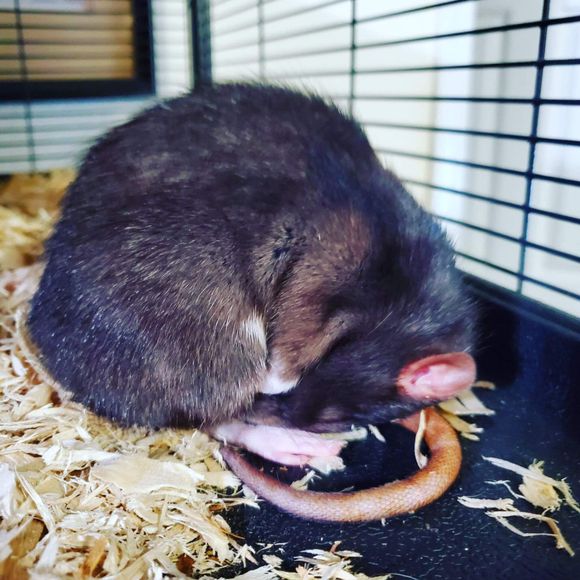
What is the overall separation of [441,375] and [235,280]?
47 cm

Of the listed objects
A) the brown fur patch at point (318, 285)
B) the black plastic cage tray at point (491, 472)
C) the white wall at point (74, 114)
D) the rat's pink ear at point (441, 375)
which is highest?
the white wall at point (74, 114)

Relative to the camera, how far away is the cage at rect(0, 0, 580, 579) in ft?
3.98

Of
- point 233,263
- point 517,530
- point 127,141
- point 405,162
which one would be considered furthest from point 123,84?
point 517,530

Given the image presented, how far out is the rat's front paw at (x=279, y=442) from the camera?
1.42 metres

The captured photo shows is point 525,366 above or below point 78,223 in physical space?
below

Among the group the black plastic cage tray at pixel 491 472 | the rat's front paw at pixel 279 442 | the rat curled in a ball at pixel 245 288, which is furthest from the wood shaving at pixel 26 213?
the black plastic cage tray at pixel 491 472

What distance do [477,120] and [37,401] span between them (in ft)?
7.98

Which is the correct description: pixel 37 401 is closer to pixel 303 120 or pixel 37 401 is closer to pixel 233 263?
pixel 233 263

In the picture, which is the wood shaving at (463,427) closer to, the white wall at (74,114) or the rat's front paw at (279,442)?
the rat's front paw at (279,442)

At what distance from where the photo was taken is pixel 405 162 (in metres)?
3.53

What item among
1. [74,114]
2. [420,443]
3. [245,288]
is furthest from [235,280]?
[74,114]

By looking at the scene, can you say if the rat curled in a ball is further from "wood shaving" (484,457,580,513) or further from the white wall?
the white wall

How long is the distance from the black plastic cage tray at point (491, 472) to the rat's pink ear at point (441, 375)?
0.23 metres

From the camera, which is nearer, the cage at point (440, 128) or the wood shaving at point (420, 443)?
the cage at point (440, 128)
